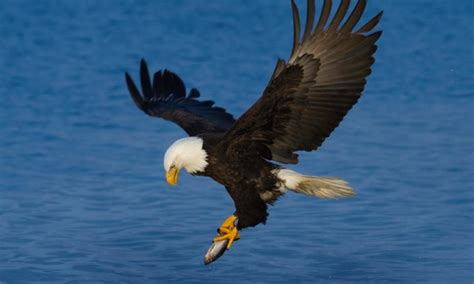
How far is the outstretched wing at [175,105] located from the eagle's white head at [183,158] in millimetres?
672

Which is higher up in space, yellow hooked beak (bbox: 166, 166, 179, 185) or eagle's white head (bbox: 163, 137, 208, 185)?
eagle's white head (bbox: 163, 137, 208, 185)

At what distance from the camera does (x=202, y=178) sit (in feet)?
25.5

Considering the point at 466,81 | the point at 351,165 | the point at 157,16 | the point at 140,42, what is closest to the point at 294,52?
the point at 351,165

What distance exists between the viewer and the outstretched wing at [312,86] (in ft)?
16.0

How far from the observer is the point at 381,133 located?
8789 millimetres

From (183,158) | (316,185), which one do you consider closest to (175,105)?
(183,158)

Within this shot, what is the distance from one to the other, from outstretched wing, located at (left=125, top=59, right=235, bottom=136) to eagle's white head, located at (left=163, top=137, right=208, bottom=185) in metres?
0.67

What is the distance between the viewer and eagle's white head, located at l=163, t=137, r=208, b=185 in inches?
202

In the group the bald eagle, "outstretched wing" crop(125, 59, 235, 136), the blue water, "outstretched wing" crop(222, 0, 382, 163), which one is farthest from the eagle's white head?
the blue water

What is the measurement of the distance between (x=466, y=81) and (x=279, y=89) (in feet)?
18.9

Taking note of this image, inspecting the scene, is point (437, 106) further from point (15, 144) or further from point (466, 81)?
point (15, 144)

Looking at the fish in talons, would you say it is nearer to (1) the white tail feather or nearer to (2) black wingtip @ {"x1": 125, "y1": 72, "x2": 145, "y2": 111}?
(1) the white tail feather

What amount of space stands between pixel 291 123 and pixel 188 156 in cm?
50

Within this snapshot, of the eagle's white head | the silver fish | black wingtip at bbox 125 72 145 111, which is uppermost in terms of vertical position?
black wingtip at bbox 125 72 145 111
